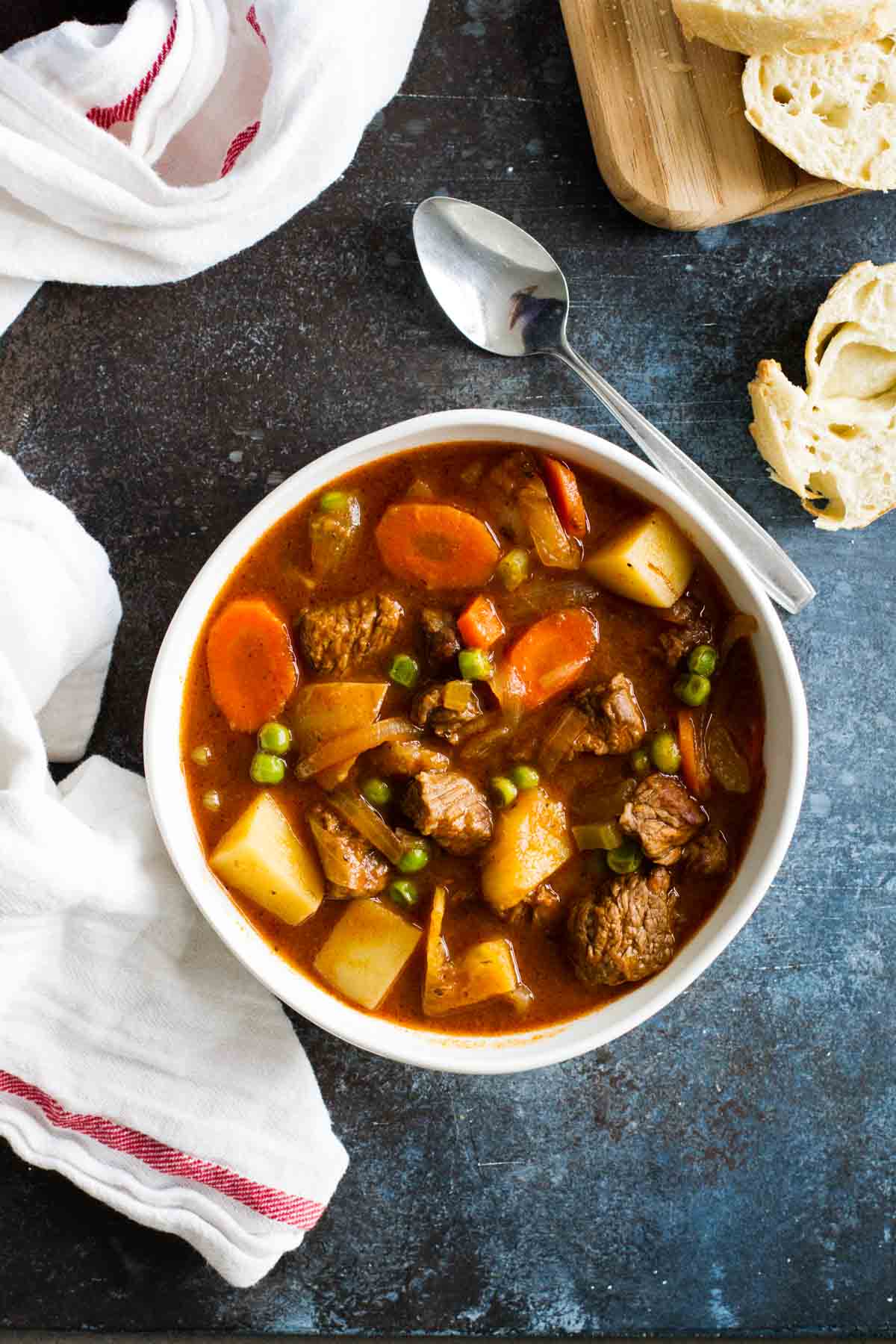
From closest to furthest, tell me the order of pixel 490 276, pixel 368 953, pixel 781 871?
pixel 368 953, pixel 490 276, pixel 781 871

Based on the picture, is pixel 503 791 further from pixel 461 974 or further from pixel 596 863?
pixel 461 974

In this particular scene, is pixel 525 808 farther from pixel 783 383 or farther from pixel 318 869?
pixel 783 383

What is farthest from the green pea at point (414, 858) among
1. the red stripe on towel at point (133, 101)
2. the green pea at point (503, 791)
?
the red stripe on towel at point (133, 101)

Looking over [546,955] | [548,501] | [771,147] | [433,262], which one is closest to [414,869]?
[546,955]

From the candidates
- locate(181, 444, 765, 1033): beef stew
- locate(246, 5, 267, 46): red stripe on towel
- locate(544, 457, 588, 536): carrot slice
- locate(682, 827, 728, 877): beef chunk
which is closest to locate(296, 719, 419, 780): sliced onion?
locate(181, 444, 765, 1033): beef stew

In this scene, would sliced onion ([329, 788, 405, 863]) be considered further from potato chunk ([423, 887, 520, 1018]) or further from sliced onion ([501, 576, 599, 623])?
sliced onion ([501, 576, 599, 623])

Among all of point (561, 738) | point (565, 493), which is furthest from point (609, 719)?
point (565, 493)

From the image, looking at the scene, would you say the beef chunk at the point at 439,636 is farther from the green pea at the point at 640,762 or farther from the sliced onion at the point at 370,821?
the green pea at the point at 640,762
